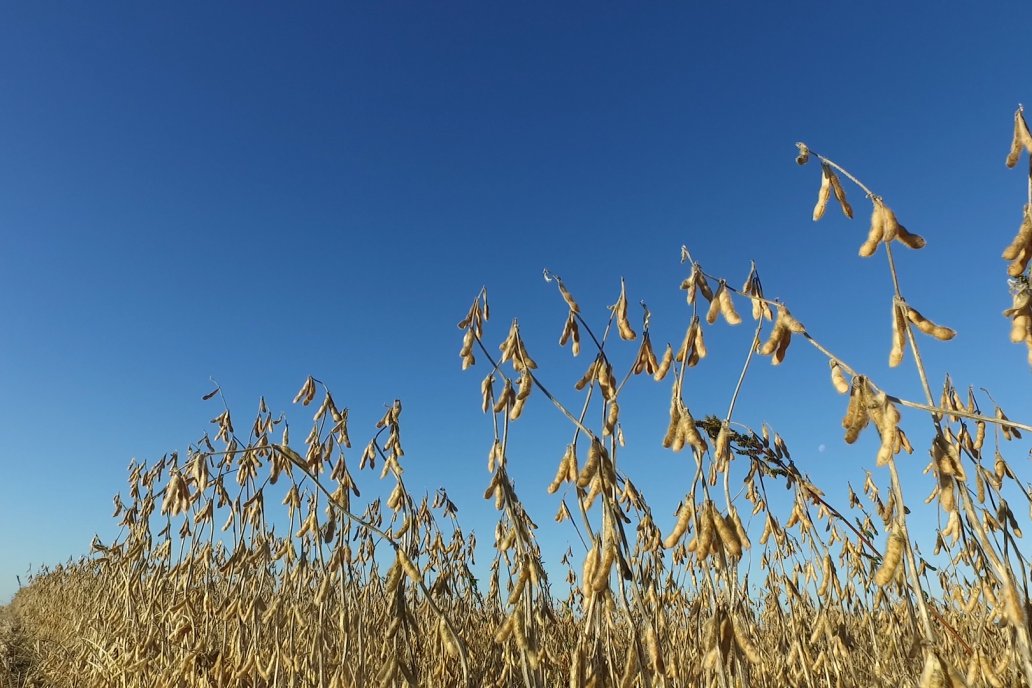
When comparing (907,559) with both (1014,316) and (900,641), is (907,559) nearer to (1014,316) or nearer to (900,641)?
(1014,316)

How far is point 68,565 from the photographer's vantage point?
42.2 ft

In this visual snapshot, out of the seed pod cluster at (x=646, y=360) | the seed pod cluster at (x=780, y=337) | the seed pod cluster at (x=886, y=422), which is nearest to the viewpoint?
the seed pod cluster at (x=886, y=422)

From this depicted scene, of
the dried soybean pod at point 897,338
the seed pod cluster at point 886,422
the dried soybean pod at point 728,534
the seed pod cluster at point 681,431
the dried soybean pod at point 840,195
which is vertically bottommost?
the dried soybean pod at point 728,534

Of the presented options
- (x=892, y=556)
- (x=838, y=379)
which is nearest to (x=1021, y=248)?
(x=838, y=379)

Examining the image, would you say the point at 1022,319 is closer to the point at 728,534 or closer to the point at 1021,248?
the point at 1021,248

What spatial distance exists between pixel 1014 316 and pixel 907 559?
0.55 meters

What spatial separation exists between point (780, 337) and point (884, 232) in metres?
0.30

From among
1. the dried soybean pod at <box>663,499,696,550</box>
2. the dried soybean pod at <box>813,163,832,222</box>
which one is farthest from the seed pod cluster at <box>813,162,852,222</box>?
the dried soybean pod at <box>663,499,696,550</box>

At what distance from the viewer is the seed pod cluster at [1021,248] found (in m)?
1.20

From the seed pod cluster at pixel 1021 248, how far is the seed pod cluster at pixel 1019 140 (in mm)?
127

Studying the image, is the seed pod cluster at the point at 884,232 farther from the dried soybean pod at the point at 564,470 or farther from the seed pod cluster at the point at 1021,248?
the dried soybean pod at the point at 564,470

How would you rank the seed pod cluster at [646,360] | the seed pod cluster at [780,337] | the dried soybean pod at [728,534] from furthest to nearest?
the seed pod cluster at [646,360] → the seed pod cluster at [780,337] → the dried soybean pod at [728,534]

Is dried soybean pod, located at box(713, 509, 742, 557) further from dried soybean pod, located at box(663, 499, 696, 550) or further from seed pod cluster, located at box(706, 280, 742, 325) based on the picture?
seed pod cluster, located at box(706, 280, 742, 325)

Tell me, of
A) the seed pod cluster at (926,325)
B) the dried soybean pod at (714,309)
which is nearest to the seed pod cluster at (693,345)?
the dried soybean pod at (714,309)
